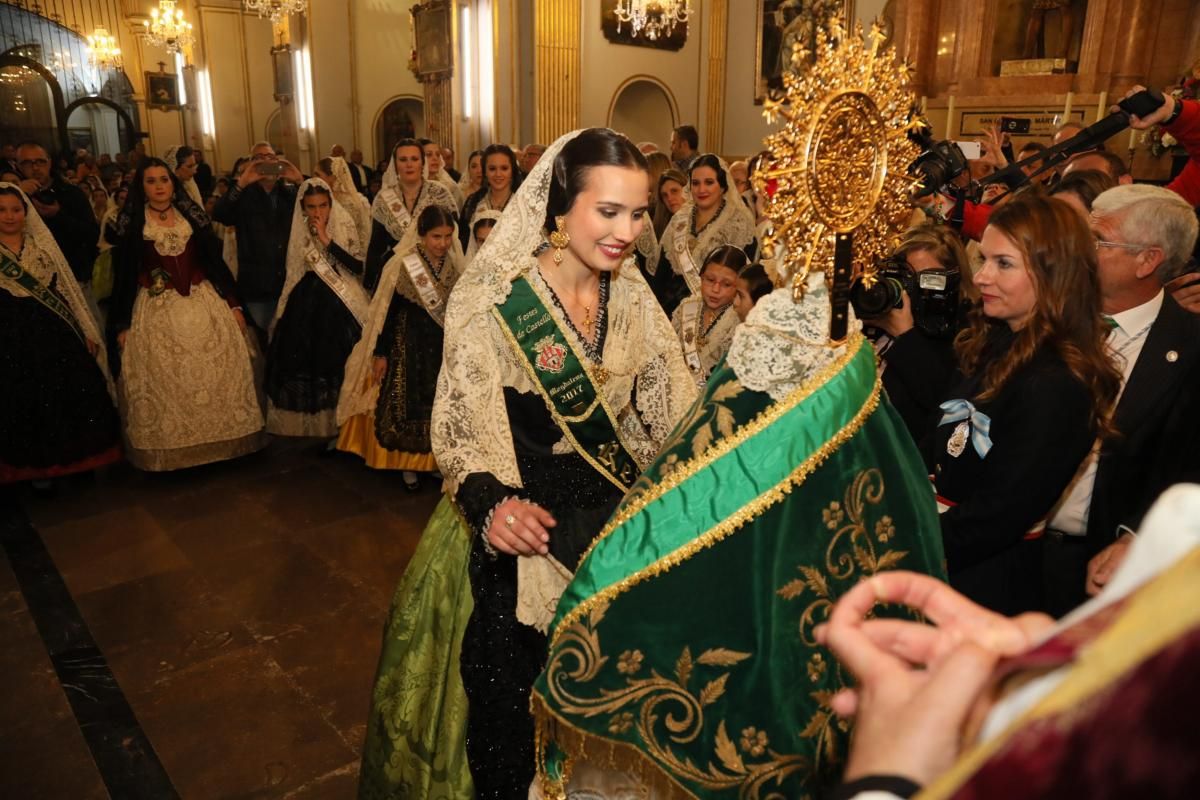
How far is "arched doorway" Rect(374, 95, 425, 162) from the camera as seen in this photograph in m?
15.3

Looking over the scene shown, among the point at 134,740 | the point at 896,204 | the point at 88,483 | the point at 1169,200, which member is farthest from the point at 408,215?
the point at 896,204

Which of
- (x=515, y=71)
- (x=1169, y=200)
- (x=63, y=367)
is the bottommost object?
(x=63, y=367)

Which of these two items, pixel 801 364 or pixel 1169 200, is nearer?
pixel 801 364

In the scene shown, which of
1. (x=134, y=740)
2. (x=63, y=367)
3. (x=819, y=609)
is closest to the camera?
(x=819, y=609)

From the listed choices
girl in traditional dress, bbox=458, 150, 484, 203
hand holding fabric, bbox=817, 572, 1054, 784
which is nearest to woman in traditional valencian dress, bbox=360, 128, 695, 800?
hand holding fabric, bbox=817, 572, 1054, 784

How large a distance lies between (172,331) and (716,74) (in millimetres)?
10126

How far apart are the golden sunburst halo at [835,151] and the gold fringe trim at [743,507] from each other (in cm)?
15

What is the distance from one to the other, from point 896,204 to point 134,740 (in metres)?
2.85

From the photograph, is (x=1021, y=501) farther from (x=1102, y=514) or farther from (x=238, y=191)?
(x=238, y=191)

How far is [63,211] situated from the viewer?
655 cm

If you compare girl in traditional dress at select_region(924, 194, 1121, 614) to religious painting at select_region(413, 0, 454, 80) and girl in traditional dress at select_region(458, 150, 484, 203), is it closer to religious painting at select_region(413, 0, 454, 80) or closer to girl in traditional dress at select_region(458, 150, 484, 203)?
girl in traditional dress at select_region(458, 150, 484, 203)

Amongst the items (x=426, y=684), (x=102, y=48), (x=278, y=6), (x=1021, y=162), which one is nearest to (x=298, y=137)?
(x=278, y=6)

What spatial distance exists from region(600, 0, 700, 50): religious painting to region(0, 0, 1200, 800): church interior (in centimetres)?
3

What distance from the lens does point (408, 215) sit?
5469mm
